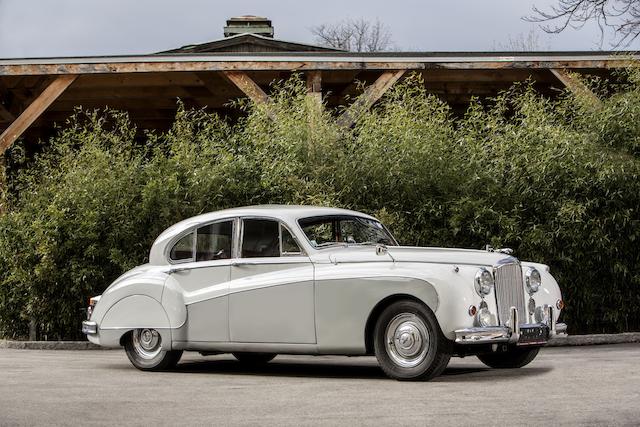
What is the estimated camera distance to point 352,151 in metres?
14.7

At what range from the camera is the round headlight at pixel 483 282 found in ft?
29.5

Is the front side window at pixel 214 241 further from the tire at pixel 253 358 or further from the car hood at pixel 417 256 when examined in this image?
the tire at pixel 253 358

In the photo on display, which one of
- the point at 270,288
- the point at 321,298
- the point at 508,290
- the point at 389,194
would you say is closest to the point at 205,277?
the point at 270,288

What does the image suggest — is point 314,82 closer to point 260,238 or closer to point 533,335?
point 260,238

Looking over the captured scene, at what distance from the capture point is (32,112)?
17.8m

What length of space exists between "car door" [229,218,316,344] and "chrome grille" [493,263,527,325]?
1.64 m

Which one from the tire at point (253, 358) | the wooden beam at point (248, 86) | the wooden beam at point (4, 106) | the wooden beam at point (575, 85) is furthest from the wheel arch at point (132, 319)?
the wooden beam at point (4, 106)

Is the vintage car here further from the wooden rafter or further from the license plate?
the wooden rafter

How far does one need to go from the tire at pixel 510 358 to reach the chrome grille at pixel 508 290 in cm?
80

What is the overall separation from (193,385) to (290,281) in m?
1.27

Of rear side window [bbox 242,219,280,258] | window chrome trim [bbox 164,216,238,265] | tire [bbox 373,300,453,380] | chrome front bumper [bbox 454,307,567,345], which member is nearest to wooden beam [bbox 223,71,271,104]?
window chrome trim [bbox 164,216,238,265]

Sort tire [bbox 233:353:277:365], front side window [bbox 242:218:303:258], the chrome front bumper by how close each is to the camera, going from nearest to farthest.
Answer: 1. the chrome front bumper
2. front side window [bbox 242:218:303:258]
3. tire [bbox 233:353:277:365]

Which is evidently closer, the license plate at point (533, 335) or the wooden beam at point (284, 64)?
the license plate at point (533, 335)

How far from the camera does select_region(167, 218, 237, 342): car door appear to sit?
10.0 metres
